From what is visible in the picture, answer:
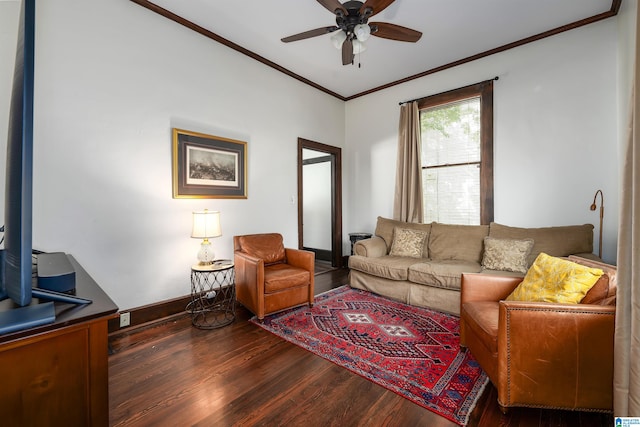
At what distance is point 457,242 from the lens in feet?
11.3

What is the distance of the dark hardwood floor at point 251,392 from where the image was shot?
152cm

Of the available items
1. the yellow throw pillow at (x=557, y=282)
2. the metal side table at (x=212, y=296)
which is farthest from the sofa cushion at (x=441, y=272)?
the metal side table at (x=212, y=296)

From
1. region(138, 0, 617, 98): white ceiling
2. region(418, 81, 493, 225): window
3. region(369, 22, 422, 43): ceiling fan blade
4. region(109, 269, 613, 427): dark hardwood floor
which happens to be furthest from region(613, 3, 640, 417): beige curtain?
region(418, 81, 493, 225): window

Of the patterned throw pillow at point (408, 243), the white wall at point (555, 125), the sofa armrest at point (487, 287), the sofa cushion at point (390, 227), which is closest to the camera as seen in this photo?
the sofa armrest at point (487, 287)

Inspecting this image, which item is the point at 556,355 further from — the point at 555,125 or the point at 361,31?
the point at 555,125

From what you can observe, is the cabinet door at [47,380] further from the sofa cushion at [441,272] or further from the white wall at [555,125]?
the white wall at [555,125]

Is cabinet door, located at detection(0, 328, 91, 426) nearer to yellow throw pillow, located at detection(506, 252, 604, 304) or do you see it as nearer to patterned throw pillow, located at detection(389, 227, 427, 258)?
yellow throw pillow, located at detection(506, 252, 604, 304)

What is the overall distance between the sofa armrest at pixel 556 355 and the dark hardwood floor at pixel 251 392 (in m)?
0.16

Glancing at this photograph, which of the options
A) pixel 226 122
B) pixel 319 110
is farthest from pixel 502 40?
pixel 226 122

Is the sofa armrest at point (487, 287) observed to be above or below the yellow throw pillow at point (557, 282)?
below

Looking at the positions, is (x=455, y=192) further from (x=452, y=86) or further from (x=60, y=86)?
(x=60, y=86)

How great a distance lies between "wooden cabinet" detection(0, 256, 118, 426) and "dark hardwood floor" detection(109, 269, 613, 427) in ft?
2.82

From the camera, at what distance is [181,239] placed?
9.86 ft

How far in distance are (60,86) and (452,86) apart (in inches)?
173
